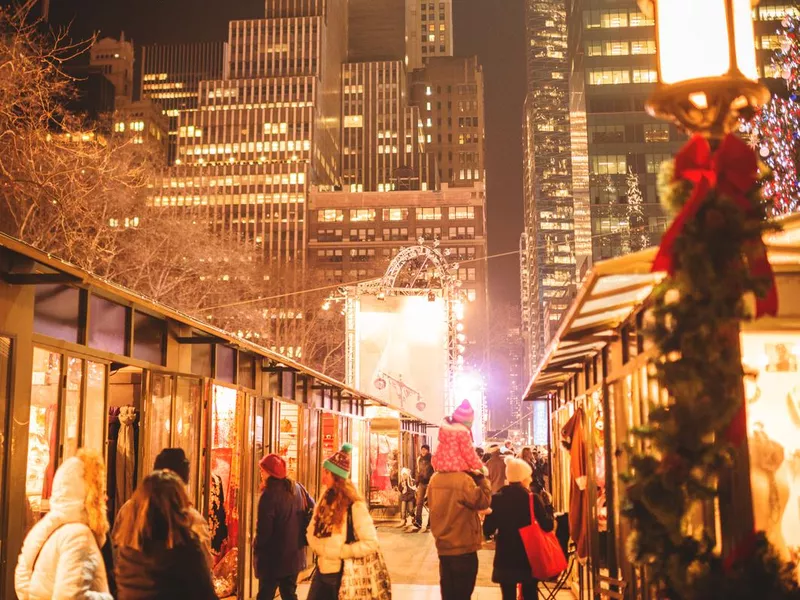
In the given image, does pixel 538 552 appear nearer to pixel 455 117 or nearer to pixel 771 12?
pixel 771 12

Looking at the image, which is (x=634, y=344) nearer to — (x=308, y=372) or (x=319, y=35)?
(x=308, y=372)

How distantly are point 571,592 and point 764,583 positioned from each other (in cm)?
920

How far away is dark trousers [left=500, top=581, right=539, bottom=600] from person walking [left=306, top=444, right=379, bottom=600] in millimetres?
2040

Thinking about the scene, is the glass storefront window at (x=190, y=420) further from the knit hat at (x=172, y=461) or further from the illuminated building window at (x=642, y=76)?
the illuminated building window at (x=642, y=76)

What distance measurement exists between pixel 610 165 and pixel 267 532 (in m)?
82.1

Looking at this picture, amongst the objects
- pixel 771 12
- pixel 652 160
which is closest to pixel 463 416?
pixel 771 12

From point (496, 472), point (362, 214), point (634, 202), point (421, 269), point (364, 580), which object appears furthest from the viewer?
point (362, 214)

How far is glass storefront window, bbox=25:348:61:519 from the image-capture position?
6094 mm

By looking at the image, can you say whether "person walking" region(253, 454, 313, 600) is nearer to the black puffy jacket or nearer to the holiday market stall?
the holiday market stall

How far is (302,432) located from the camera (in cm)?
1355

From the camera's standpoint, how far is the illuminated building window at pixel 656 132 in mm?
83562

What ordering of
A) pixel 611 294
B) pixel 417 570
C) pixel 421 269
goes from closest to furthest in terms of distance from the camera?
1. pixel 611 294
2. pixel 417 570
3. pixel 421 269

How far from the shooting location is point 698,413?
9.71 feet

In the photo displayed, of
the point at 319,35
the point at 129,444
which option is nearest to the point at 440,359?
the point at 129,444
